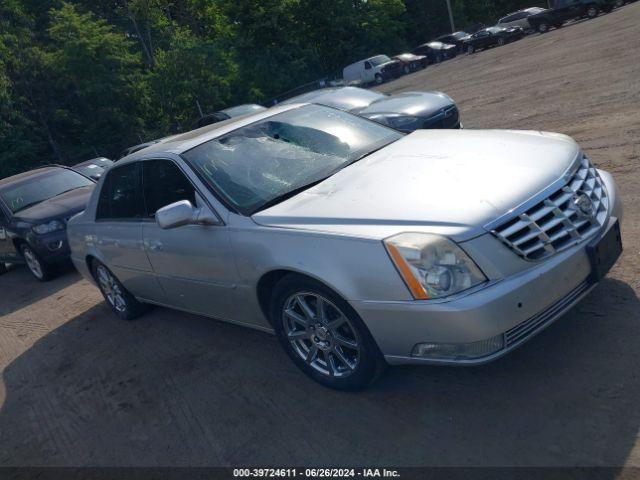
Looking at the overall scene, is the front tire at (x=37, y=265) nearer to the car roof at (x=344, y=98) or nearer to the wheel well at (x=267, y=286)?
the car roof at (x=344, y=98)

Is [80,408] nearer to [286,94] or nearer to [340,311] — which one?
[340,311]

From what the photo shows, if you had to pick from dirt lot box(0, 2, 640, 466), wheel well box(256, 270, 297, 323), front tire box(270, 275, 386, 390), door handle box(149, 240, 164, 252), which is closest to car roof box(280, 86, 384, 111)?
dirt lot box(0, 2, 640, 466)

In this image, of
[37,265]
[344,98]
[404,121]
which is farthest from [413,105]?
[37,265]

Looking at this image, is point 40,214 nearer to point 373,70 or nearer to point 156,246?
point 156,246

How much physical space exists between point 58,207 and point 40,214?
269 mm

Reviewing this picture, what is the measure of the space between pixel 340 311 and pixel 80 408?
92.2 inches

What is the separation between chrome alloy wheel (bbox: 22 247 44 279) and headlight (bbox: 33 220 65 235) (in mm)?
441

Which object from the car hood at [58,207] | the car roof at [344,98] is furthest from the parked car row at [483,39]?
the car hood at [58,207]

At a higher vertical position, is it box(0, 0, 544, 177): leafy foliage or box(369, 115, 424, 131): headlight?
box(0, 0, 544, 177): leafy foliage

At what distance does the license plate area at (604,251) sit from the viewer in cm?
314

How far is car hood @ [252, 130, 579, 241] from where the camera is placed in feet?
10.0

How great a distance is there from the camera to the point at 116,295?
5930 mm

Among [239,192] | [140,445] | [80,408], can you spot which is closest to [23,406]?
[80,408]

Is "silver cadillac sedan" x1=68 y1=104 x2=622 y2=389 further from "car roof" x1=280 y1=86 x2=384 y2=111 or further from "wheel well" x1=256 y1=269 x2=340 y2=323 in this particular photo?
"car roof" x1=280 y1=86 x2=384 y2=111
